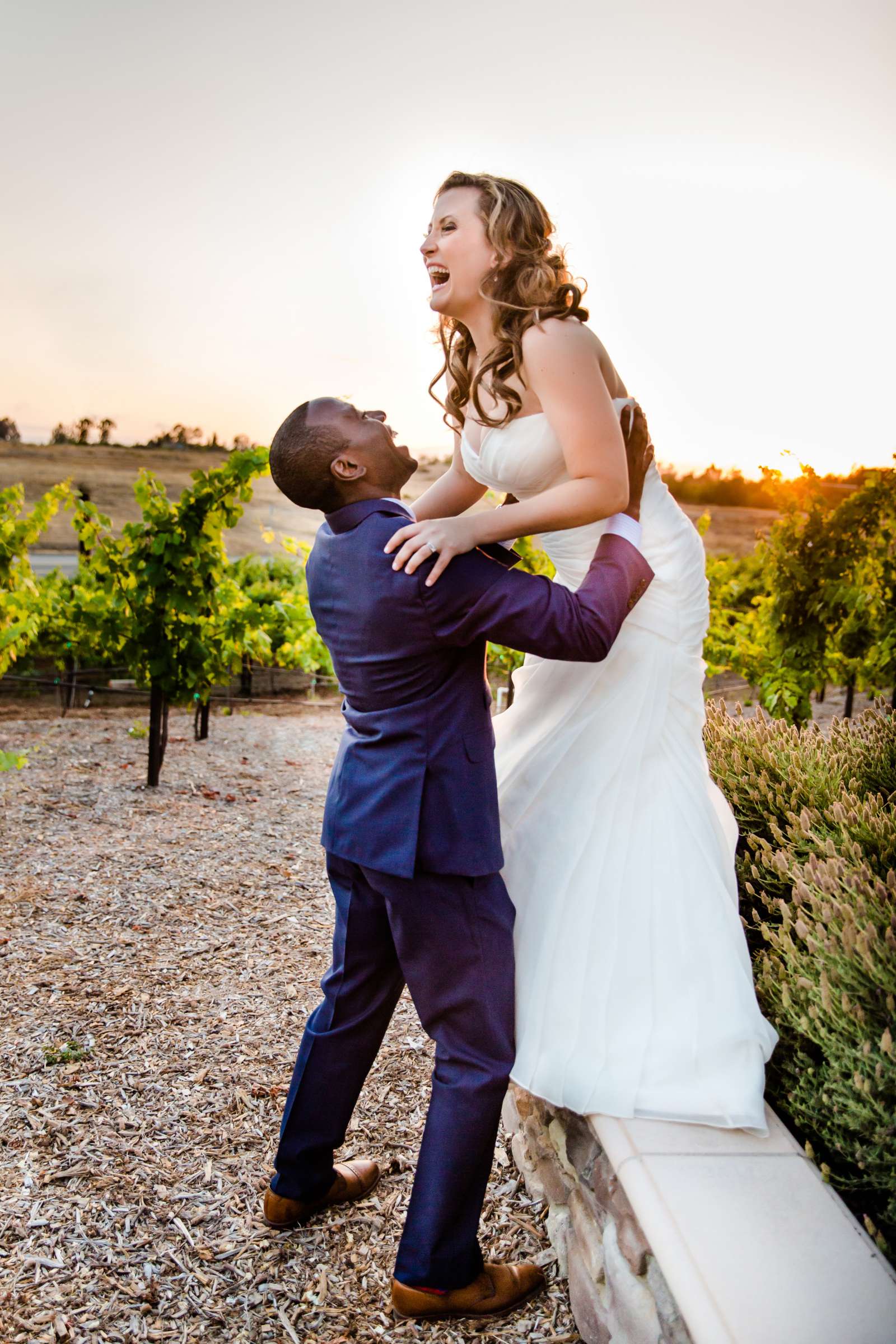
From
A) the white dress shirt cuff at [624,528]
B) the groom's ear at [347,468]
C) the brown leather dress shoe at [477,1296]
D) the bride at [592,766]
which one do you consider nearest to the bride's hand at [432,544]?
the bride at [592,766]

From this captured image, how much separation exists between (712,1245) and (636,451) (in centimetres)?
167

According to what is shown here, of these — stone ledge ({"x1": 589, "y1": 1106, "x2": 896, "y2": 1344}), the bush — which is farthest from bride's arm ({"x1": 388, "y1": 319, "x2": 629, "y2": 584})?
stone ledge ({"x1": 589, "y1": 1106, "x2": 896, "y2": 1344})

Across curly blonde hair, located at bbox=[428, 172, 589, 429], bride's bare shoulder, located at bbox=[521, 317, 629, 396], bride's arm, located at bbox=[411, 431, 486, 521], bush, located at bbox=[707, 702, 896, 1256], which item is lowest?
bush, located at bbox=[707, 702, 896, 1256]

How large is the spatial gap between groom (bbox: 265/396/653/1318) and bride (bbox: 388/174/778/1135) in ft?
0.31

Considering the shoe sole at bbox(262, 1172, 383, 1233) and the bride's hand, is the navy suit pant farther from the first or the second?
the bride's hand

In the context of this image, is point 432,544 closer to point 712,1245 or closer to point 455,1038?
point 455,1038

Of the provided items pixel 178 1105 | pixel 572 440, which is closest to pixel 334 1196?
pixel 178 1105

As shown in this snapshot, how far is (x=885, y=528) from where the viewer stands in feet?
21.3

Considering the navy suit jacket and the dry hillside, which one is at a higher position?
the dry hillside

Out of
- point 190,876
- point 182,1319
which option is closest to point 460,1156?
point 182,1319

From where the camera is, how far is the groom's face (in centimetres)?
203

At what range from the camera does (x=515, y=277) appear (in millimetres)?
2221

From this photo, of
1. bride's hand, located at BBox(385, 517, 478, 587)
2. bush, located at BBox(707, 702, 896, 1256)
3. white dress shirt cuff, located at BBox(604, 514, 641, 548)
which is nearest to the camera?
bush, located at BBox(707, 702, 896, 1256)

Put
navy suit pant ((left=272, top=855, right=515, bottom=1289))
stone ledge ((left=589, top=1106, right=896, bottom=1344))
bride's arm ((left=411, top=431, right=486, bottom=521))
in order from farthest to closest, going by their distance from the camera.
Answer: bride's arm ((left=411, top=431, right=486, bottom=521)) < navy suit pant ((left=272, top=855, right=515, bottom=1289)) < stone ledge ((left=589, top=1106, right=896, bottom=1344))
